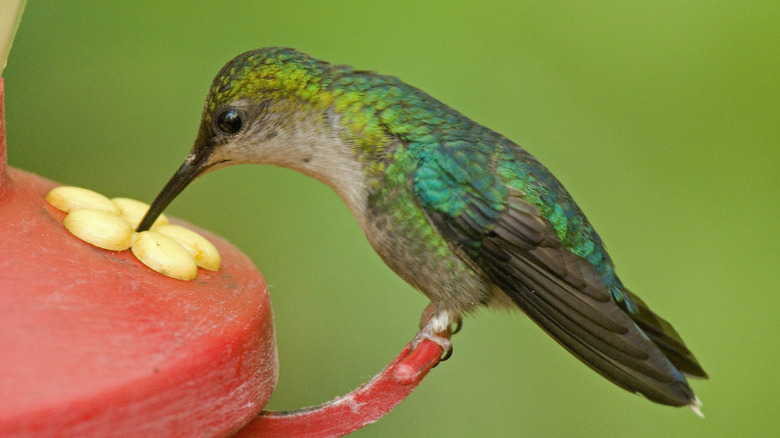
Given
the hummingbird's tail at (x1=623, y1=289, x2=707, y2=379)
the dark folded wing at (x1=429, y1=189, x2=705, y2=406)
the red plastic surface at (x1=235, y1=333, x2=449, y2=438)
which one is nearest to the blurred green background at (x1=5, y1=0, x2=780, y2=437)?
the hummingbird's tail at (x1=623, y1=289, x2=707, y2=379)

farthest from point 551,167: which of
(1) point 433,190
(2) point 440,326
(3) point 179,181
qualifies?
(3) point 179,181

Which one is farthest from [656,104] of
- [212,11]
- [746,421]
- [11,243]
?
[11,243]

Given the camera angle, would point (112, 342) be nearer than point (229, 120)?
Yes

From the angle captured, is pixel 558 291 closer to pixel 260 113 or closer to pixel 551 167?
pixel 260 113

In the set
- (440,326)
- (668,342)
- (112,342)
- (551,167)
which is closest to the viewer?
(112,342)

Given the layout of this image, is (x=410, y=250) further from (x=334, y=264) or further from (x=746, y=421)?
(x=746, y=421)
